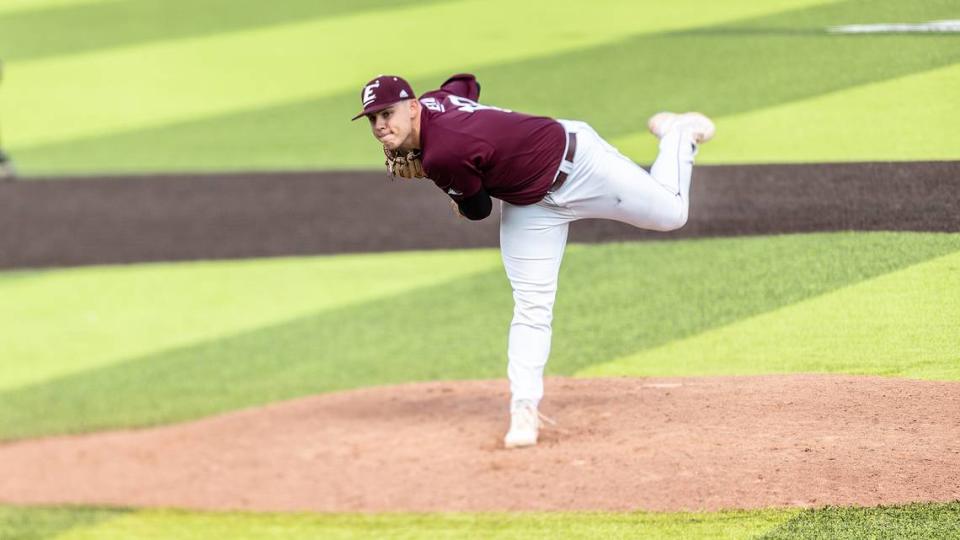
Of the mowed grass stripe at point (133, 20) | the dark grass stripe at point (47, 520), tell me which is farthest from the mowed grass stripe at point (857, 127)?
the mowed grass stripe at point (133, 20)

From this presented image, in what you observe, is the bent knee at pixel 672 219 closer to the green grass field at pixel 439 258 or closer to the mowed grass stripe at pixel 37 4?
the green grass field at pixel 439 258

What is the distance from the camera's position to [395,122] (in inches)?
162

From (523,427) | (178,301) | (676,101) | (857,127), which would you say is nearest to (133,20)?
(178,301)

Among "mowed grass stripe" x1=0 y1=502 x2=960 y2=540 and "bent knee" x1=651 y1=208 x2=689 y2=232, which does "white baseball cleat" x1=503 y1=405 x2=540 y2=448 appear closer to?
"mowed grass stripe" x1=0 y1=502 x2=960 y2=540

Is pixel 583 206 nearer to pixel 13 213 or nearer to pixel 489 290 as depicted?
pixel 489 290

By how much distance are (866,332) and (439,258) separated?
4.48 m

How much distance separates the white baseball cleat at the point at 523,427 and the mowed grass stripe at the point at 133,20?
7541 millimetres

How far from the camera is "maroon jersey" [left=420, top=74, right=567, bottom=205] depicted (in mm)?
4141

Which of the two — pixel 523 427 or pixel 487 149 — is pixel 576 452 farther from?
pixel 487 149

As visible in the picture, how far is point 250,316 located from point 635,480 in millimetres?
4543

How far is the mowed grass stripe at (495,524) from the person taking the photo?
3914 mm

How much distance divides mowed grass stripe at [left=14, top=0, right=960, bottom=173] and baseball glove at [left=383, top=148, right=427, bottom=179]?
1.78m

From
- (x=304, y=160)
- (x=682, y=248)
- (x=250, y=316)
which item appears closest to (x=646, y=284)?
(x=682, y=248)

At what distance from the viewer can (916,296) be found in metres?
4.20
